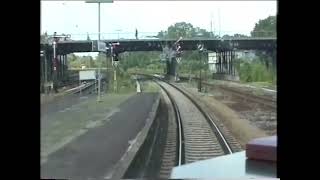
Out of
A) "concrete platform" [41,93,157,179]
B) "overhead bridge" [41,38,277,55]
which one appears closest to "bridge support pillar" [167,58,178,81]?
"overhead bridge" [41,38,277,55]

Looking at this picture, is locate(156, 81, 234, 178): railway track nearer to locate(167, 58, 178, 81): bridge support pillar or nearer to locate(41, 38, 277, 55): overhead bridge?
locate(167, 58, 178, 81): bridge support pillar

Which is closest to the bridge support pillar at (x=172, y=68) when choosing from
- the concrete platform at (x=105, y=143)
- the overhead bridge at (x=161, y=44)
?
the overhead bridge at (x=161, y=44)

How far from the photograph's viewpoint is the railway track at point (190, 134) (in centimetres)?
235

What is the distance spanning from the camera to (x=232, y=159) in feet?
6.07

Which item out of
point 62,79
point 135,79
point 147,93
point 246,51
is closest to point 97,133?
point 147,93

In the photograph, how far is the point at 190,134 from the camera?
2531 mm

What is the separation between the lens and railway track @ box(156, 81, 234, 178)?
2.35 m

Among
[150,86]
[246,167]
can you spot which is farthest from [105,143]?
[246,167]

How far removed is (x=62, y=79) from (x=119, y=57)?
1.06ft
